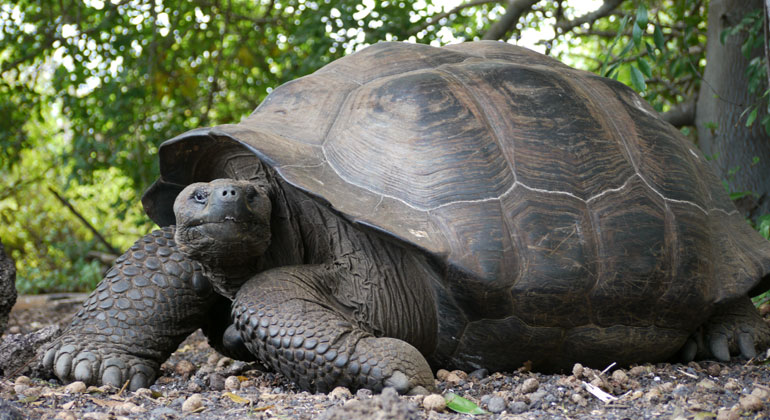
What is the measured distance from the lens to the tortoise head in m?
2.41

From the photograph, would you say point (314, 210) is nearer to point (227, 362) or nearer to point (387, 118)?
point (387, 118)

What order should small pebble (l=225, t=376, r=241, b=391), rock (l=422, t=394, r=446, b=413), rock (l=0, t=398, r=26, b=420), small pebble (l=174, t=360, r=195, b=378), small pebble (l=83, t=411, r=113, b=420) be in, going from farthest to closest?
small pebble (l=174, t=360, r=195, b=378) → small pebble (l=225, t=376, r=241, b=391) → rock (l=422, t=394, r=446, b=413) → small pebble (l=83, t=411, r=113, b=420) → rock (l=0, t=398, r=26, b=420)

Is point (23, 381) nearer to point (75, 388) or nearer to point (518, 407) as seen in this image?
point (75, 388)

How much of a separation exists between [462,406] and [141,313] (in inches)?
53.2

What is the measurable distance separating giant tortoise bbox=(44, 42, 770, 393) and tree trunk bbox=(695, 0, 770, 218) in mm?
1721

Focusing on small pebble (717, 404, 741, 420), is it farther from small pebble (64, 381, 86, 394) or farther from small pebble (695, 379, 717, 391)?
small pebble (64, 381, 86, 394)

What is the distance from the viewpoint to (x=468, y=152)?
2.56 meters

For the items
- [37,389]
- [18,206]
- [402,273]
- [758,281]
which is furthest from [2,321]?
[18,206]

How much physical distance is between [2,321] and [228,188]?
1281 mm

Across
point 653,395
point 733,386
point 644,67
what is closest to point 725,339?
point 733,386

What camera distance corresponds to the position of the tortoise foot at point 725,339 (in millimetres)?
3005

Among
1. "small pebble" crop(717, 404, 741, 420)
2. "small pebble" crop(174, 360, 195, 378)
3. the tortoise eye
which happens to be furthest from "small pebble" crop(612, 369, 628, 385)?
"small pebble" crop(174, 360, 195, 378)

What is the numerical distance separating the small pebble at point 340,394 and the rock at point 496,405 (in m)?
0.42

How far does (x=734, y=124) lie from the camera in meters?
4.57
